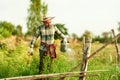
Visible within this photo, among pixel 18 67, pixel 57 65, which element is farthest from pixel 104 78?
pixel 18 67

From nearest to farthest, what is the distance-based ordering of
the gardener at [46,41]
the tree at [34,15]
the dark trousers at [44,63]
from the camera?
the gardener at [46,41], the dark trousers at [44,63], the tree at [34,15]

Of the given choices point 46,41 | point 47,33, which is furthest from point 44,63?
point 47,33

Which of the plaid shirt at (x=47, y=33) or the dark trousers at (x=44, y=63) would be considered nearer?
the plaid shirt at (x=47, y=33)

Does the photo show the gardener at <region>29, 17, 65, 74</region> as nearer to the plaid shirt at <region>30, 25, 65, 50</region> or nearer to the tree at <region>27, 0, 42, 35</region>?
the plaid shirt at <region>30, 25, 65, 50</region>

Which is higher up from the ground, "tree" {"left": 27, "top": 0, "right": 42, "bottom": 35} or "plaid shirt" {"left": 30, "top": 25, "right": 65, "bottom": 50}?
"tree" {"left": 27, "top": 0, "right": 42, "bottom": 35}

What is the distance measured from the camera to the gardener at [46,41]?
12.5 metres

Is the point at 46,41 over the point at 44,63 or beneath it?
over

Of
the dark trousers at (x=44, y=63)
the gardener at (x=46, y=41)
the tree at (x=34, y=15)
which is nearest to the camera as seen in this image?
the gardener at (x=46, y=41)

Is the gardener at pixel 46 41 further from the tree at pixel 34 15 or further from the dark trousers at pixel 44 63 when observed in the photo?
the tree at pixel 34 15

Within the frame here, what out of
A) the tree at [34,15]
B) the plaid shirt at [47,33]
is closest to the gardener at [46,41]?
the plaid shirt at [47,33]

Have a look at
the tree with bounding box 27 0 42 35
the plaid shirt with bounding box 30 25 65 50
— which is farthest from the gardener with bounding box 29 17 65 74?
the tree with bounding box 27 0 42 35

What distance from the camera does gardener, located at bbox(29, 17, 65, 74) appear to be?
40.9ft

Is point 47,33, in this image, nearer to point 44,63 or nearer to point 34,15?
point 44,63

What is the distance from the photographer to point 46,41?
41.4 feet
